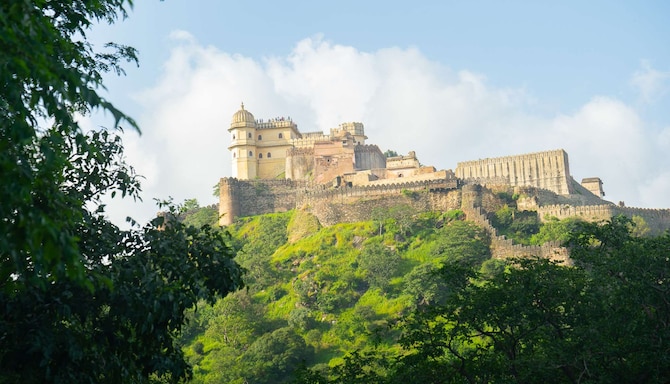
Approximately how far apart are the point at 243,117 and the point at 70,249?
209ft

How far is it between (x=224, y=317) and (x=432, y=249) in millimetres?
13898

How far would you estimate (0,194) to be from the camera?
25.5 ft

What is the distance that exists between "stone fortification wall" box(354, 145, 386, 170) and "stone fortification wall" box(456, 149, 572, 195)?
7106 millimetres

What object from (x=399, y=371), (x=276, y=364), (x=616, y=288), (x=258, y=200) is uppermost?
(x=258, y=200)

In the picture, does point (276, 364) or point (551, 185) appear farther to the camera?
point (551, 185)

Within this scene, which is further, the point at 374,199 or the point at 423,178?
the point at 423,178

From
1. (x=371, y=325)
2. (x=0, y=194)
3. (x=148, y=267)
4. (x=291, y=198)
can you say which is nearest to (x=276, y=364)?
(x=371, y=325)

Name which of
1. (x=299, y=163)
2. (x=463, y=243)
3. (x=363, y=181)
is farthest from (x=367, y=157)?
(x=463, y=243)

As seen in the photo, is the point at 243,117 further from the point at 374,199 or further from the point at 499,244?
the point at 499,244

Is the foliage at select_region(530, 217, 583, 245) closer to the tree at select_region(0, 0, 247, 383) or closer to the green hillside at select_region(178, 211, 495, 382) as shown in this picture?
the green hillside at select_region(178, 211, 495, 382)

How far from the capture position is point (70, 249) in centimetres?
773

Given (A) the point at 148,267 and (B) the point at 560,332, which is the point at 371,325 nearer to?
(B) the point at 560,332

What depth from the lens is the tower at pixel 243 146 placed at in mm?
69925

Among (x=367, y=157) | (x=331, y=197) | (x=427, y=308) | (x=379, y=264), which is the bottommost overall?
(x=427, y=308)
